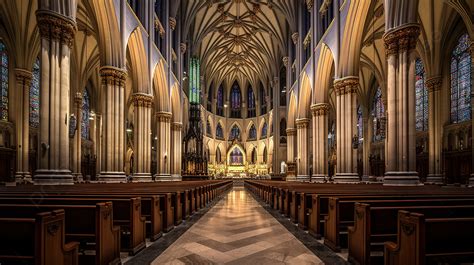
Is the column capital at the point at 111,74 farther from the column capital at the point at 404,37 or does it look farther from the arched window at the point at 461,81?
the arched window at the point at 461,81

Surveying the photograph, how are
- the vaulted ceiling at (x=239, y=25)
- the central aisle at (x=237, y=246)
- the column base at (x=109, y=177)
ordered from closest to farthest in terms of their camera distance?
the central aisle at (x=237, y=246) < the column base at (x=109, y=177) < the vaulted ceiling at (x=239, y=25)

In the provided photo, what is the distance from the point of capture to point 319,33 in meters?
23.7

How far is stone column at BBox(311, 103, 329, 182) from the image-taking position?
24.1 meters

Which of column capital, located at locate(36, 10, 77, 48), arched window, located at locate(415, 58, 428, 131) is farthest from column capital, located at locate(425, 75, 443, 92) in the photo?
column capital, located at locate(36, 10, 77, 48)

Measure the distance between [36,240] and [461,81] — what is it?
24.8 m

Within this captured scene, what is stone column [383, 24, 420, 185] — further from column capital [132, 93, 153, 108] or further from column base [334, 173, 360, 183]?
column capital [132, 93, 153, 108]

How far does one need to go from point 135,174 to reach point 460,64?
2161 centimetres

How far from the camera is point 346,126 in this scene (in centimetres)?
1816

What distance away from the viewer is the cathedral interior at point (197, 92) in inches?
445

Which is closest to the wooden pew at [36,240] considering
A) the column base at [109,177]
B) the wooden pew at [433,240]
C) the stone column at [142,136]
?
the wooden pew at [433,240]

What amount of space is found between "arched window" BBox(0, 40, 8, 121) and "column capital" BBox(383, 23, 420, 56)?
22469 millimetres

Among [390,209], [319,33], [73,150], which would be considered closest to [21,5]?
[73,150]

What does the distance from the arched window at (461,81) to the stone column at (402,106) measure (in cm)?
1184

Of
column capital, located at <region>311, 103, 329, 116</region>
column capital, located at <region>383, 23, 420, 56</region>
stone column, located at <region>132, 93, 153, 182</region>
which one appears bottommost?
stone column, located at <region>132, 93, 153, 182</region>
